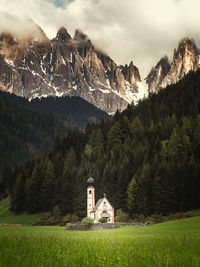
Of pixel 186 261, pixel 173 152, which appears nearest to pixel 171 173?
pixel 173 152

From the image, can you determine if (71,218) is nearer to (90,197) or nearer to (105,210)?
(90,197)

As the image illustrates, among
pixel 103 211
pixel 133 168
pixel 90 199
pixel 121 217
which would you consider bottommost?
pixel 121 217

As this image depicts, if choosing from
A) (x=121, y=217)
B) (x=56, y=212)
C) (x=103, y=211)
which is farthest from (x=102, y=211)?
(x=56, y=212)

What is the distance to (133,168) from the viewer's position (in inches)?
3706

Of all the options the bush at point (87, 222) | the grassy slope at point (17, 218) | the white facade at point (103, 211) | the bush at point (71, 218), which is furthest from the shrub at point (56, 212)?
the bush at point (87, 222)

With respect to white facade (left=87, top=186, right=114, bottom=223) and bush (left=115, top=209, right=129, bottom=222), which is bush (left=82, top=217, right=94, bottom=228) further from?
white facade (left=87, top=186, right=114, bottom=223)

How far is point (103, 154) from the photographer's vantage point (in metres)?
114

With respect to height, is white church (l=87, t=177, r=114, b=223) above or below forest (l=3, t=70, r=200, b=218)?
below

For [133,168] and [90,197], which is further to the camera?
[133,168]

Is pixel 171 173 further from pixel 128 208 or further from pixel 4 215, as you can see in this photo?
pixel 4 215

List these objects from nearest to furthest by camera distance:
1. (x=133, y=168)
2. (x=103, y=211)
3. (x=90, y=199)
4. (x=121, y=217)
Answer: (x=121, y=217), (x=103, y=211), (x=90, y=199), (x=133, y=168)

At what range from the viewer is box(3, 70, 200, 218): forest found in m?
76.6

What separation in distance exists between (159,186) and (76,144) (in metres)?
61.0

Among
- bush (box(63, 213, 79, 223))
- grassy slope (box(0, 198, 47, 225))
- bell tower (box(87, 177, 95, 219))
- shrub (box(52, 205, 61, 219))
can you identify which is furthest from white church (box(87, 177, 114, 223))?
grassy slope (box(0, 198, 47, 225))
